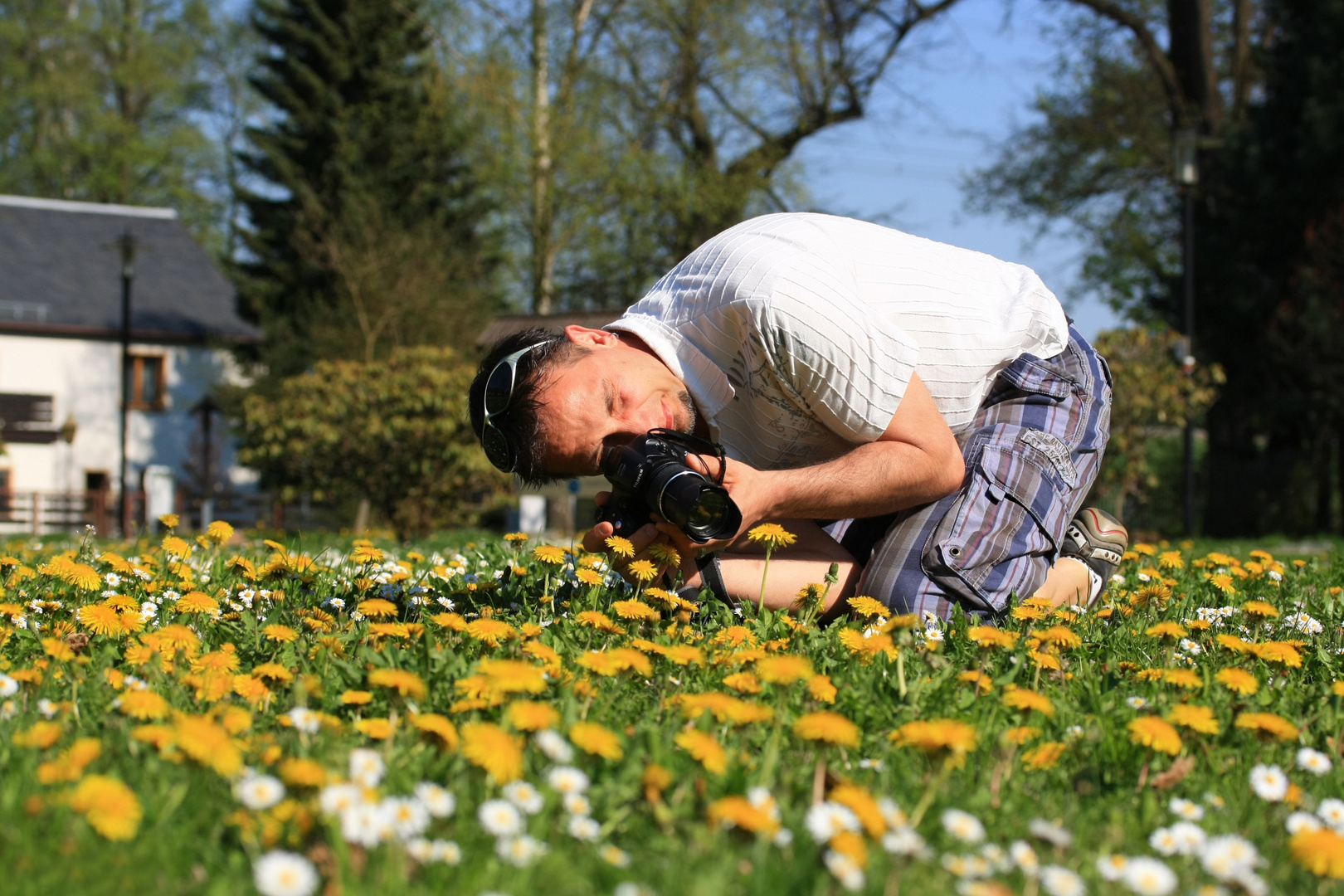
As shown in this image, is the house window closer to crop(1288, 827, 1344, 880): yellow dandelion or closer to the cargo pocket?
the cargo pocket

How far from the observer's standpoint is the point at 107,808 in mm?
1221

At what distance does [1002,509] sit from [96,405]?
31.1 meters

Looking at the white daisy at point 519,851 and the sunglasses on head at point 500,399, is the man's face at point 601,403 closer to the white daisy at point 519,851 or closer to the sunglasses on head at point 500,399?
the sunglasses on head at point 500,399

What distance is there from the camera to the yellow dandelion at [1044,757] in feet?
5.70

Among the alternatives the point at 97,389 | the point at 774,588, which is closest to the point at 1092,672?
the point at 774,588

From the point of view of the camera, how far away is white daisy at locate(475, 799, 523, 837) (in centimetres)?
130

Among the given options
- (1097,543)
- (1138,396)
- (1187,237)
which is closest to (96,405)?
(1138,396)

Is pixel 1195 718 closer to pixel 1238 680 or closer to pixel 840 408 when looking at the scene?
pixel 1238 680

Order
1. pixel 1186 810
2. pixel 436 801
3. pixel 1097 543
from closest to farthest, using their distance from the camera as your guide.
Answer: pixel 436 801 < pixel 1186 810 < pixel 1097 543

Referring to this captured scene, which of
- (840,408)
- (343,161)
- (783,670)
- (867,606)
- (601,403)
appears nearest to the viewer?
(783,670)

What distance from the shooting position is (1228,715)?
6.38ft

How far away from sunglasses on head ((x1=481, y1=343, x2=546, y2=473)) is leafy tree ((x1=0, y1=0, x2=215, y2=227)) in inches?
1453

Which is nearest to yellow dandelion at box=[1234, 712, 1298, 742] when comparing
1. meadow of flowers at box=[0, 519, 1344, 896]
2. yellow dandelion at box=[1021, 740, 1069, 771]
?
meadow of flowers at box=[0, 519, 1344, 896]

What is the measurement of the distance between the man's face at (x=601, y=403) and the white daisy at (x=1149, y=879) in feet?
5.61
